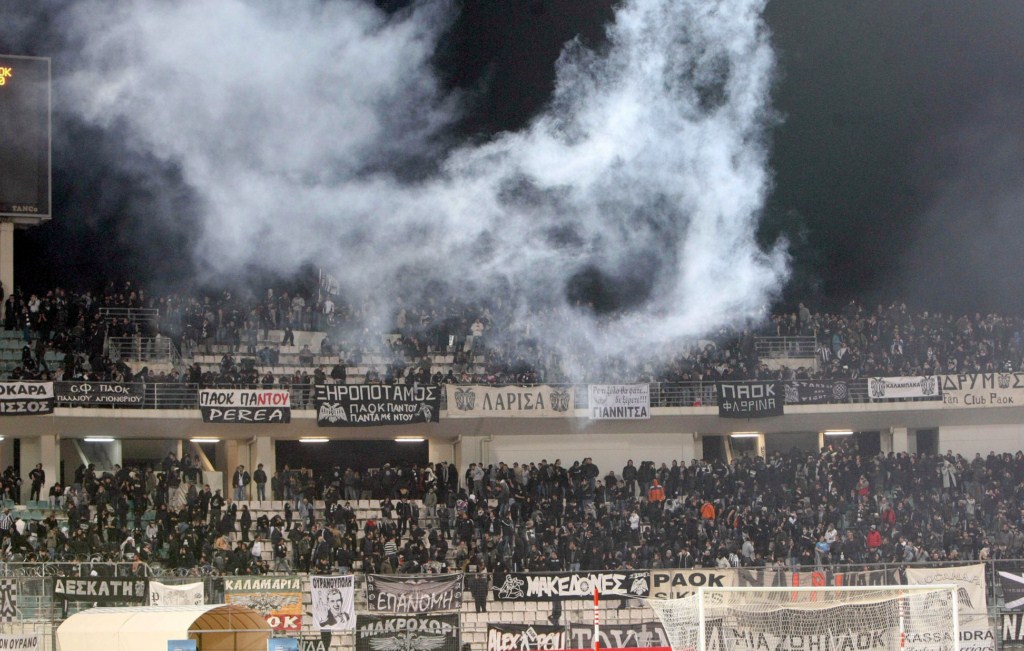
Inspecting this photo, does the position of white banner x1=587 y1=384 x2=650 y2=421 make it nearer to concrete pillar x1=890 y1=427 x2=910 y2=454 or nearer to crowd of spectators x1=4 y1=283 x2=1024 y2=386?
crowd of spectators x1=4 y1=283 x2=1024 y2=386

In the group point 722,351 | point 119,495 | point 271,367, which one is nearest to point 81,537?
point 119,495

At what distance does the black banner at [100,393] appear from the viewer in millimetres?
37844

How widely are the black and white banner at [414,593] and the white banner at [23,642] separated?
20.0 feet

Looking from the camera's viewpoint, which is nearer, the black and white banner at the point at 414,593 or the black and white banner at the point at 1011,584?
the black and white banner at the point at 414,593

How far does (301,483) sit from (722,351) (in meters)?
15.6

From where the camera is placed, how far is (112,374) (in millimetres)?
39125

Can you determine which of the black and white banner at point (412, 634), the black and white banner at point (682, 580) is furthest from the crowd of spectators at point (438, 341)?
the black and white banner at point (412, 634)

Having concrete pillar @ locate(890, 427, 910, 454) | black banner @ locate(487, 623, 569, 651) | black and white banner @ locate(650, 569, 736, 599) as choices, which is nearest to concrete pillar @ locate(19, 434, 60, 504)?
black banner @ locate(487, 623, 569, 651)

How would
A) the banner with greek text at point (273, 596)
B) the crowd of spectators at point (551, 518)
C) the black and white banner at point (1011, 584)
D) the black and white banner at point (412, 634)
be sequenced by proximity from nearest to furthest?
the black and white banner at point (412, 634) < the banner with greek text at point (273, 596) < the black and white banner at point (1011, 584) < the crowd of spectators at point (551, 518)

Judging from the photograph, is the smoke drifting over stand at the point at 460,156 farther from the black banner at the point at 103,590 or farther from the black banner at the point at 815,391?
the black banner at the point at 103,590

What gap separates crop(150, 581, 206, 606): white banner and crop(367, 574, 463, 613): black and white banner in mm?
3239

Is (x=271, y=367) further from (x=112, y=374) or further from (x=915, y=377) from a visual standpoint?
(x=915, y=377)

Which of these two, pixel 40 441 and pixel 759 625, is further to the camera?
pixel 40 441

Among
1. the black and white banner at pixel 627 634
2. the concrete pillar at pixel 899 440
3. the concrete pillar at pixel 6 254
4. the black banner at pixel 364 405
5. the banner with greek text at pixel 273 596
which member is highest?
the concrete pillar at pixel 6 254
